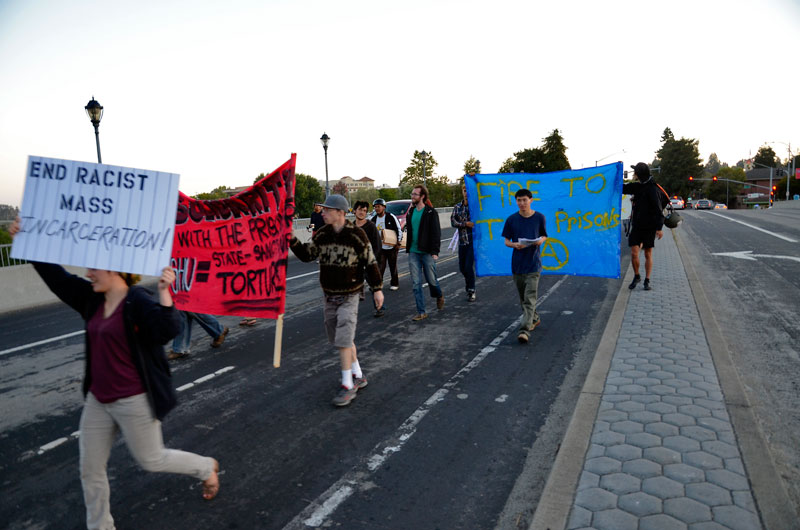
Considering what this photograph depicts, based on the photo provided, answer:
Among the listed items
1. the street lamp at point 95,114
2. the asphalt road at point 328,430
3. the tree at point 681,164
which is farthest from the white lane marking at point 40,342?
the tree at point 681,164

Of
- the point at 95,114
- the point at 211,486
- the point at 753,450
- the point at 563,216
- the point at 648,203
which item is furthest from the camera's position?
the point at 95,114

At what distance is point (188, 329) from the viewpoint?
21.8 ft

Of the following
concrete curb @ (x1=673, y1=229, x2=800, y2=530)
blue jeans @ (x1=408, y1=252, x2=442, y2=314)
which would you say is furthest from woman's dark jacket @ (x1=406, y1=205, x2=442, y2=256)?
concrete curb @ (x1=673, y1=229, x2=800, y2=530)

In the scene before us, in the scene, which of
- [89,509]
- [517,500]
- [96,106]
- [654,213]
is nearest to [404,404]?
[517,500]

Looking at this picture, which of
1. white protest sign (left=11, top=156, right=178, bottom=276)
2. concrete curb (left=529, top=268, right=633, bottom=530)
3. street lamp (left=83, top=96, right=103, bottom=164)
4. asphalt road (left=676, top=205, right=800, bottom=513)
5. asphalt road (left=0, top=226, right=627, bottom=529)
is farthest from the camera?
street lamp (left=83, top=96, right=103, bottom=164)

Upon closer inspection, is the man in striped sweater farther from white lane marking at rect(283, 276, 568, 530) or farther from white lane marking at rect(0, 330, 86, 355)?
white lane marking at rect(0, 330, 86, 355)

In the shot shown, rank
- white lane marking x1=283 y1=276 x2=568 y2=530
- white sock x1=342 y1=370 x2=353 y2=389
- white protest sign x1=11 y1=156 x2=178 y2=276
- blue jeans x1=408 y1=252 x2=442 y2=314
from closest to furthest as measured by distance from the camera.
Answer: white protest sign x1=11 y1=156 x2=178 y2=276 → white lane marking x1=283 y1=276 x2=568 y2=530 → white sock x1=342 y1=370 x2=353 y2=389 → blue jeans x1=408 y1=252 x2=442 y2=314

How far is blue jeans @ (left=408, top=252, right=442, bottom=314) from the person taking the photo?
27.5ft

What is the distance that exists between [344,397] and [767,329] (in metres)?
5.84

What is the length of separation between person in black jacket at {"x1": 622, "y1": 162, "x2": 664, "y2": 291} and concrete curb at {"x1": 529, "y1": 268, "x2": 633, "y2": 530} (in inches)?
170

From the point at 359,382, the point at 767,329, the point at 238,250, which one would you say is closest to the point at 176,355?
the point at 238,250

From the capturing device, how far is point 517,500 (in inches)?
132

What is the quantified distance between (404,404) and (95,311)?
2834mm

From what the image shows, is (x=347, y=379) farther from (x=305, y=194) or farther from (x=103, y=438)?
(x=305, y=194)
